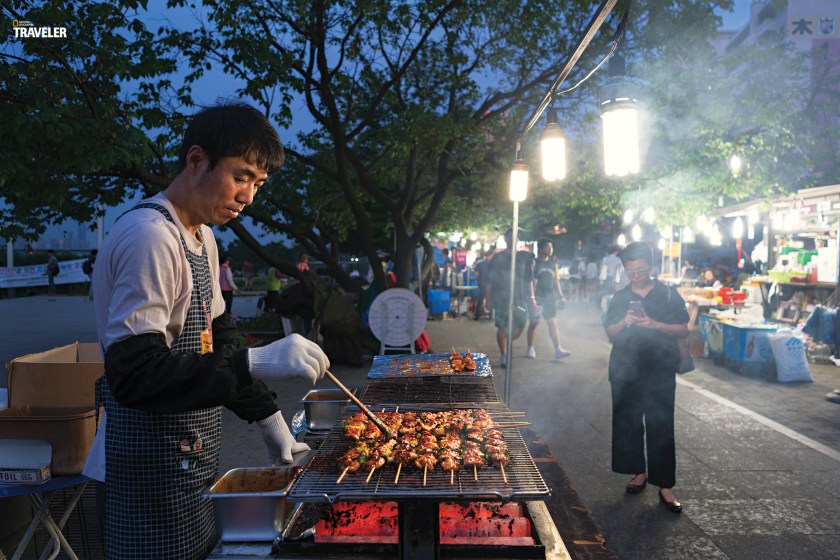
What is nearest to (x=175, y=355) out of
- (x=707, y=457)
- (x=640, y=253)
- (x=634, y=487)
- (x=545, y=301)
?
(x=640, y=253)

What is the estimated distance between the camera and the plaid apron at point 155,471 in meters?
2.12

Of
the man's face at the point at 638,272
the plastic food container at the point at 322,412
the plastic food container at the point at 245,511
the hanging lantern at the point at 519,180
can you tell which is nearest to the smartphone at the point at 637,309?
the man's face at the point at 638,272

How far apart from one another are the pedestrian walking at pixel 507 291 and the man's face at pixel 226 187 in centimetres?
945

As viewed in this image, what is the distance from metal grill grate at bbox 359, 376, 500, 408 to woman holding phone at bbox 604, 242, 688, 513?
1351 mm

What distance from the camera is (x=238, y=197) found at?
7.16ft

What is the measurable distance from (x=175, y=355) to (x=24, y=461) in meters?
1.96

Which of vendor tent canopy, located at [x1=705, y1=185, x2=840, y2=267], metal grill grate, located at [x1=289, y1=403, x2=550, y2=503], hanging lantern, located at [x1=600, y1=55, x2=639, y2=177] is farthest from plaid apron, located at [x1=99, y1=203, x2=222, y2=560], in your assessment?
vendor tent canopy, located at [x1=705, y1=185, x2=840, y2=267]

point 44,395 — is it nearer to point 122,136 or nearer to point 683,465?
point 122,136

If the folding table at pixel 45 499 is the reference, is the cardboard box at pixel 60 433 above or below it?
above

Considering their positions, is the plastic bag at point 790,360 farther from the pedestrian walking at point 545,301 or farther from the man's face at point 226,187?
the man's face at point 226,187

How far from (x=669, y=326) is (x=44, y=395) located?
16.0ft

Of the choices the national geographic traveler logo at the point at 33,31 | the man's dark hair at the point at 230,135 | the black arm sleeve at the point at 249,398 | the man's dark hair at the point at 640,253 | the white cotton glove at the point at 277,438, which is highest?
the national geographic traveler logo at the point at 33,31

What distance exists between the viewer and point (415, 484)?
8.38ft

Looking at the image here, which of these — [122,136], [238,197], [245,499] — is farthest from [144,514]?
[122,136]
